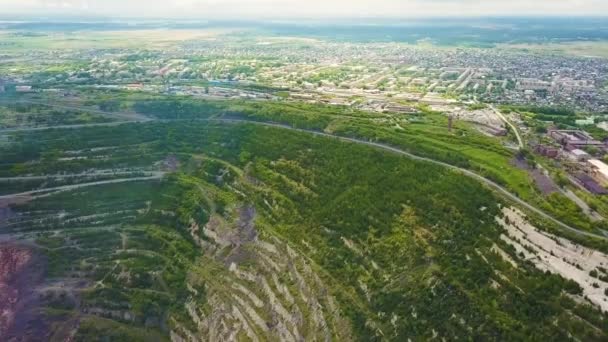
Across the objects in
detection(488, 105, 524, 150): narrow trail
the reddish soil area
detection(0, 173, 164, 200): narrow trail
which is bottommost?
the reddish soil area

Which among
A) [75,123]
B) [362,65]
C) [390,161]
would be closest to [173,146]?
[75,123]

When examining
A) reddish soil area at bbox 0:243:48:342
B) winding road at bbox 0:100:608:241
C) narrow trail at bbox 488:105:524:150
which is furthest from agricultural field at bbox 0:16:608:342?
narrow trail at bbox 488:105:524:150

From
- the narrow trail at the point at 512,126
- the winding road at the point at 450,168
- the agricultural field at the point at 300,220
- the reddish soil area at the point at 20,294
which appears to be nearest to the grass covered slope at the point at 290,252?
the agricultural field at the point at 300,220

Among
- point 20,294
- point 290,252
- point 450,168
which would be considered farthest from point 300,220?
point 20,294

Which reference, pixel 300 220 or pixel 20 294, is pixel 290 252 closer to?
pixel 300 220

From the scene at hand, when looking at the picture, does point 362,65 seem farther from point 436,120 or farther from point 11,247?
point 11,247

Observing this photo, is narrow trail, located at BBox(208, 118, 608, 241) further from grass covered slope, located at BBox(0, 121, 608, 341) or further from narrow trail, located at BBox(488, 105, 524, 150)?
narrow trail, located at BBox(488, 105, 524, 150)

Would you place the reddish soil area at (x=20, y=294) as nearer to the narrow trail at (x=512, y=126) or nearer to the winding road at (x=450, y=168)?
the winding road at (x=450, y=168)
